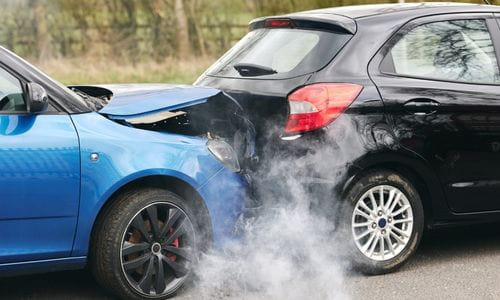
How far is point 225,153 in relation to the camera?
4.99 metres

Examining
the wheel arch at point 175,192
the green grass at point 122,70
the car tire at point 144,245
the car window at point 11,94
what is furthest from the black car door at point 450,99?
the green grass at point 122,70

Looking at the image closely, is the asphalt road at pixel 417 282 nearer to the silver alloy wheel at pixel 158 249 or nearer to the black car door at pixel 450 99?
the silver alloy wheel at pixel 158 249

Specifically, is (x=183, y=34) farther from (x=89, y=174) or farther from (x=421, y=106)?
(x=89, y=174)

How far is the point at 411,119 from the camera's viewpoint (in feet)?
17.3

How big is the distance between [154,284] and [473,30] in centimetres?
272

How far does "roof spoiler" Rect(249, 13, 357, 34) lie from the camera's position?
5.37 metres

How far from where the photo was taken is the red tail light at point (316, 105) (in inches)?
199

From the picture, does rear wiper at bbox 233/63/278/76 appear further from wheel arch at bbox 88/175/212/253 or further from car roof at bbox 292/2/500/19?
wheel arch at bbox 88/175/212/253

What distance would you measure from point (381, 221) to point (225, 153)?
1.10 m

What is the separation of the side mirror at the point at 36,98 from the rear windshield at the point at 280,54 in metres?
1.50

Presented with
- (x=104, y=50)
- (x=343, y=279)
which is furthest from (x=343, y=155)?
(x=104, y=50)

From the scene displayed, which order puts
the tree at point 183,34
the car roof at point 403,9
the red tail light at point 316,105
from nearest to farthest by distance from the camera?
the red tail light at point 316,105
the car roof at point 403,9
the tree at point 183,34

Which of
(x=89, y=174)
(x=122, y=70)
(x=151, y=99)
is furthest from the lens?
(x=122, y=70)

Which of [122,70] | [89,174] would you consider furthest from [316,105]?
[122,70]
